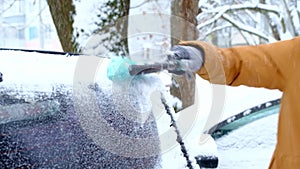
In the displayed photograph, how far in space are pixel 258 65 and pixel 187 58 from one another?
0.30 metres

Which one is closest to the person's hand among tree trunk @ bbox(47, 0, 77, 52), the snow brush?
the snow brush

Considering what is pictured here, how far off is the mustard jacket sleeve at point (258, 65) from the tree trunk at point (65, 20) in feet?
9.77

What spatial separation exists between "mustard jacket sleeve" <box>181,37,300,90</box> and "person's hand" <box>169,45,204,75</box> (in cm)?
6

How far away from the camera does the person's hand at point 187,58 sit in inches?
62.3

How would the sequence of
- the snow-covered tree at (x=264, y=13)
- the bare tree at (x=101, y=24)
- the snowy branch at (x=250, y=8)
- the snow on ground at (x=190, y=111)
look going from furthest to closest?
1. the snow-covered tree at (x=264, y=13)
2. the snowy branch at (x=250, y=8)
3. the bare tree at (x=101, y=24)
4. the snow on ground at (x=190, y=111)

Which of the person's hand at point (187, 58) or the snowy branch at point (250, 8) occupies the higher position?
the snowy branch at point (250, 8)

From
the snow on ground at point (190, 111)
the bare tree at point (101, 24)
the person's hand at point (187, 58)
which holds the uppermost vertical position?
the bare tree at point (101, 24)

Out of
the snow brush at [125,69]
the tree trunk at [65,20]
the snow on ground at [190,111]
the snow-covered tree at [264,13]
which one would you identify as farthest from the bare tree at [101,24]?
the snow-covered tree at [264,13]

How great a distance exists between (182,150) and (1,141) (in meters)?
0.82

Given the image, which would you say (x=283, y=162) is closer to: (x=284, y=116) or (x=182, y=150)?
(x=284, y=116)

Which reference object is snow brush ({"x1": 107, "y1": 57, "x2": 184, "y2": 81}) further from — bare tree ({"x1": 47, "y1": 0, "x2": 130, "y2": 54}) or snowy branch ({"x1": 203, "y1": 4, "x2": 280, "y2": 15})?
snowy branch ({"x1": 203, "y1": 4, "x2": 280, "y2": 15})

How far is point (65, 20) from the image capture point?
4.70 metres

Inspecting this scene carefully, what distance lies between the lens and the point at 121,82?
1.72 meters

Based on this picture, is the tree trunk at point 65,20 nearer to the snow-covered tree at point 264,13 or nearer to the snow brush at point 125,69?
the snow brush at point 125,69
